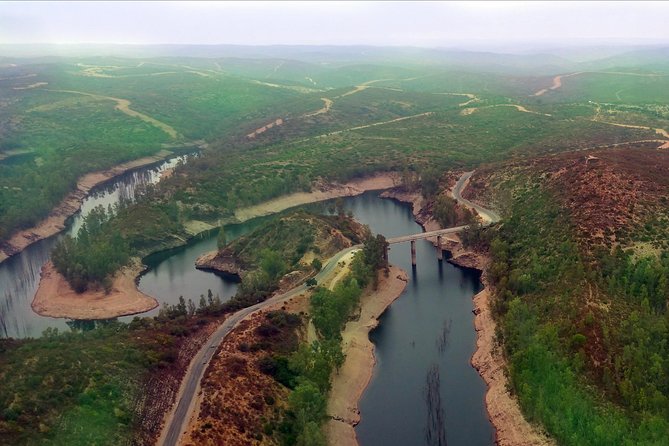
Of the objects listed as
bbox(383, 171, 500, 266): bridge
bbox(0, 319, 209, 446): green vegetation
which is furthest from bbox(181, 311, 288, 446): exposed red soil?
bbox(383, 171, 500, 266): bridge

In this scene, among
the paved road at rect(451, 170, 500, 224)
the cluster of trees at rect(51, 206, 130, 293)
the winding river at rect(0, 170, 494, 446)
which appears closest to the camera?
the winding river at rect(0, 170, 494, 446)

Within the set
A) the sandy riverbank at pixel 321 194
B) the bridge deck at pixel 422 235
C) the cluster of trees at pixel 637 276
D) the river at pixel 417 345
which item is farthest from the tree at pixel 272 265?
the cluster of trees at pixel 637 276

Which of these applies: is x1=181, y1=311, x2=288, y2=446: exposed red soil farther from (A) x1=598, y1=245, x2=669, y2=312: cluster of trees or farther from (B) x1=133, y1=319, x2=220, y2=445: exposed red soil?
(A) x1=598, y1=245, x2=669, y2=312: cluster of trees

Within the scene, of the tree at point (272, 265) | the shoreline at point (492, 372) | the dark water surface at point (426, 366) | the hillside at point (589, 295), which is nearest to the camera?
the hillside at point (589, 295)

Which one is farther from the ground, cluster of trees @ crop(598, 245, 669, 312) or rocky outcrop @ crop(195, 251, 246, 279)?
cluster of trees @ crop(598, 245, 669, 312)

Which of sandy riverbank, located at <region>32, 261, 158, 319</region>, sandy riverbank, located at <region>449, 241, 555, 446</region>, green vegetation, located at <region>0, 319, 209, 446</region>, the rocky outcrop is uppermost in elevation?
green vegetation, located at <region>0, 319, 209, 446</region>

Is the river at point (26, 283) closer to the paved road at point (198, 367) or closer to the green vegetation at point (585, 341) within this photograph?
the paved road at point (198, 367)

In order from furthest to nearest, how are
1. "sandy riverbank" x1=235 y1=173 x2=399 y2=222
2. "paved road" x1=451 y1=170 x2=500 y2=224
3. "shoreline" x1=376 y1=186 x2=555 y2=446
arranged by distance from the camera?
"sandy riverbank" x1=235 y1=173 x2=399 y2=222
"paved road" x1=451 y1=170 x2=500 y2=224
"shoreline" x1=376 y1=186 x2=555 y2=446

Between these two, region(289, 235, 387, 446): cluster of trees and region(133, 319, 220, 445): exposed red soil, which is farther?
region(289, 235, 387, 446): cluster of trees
